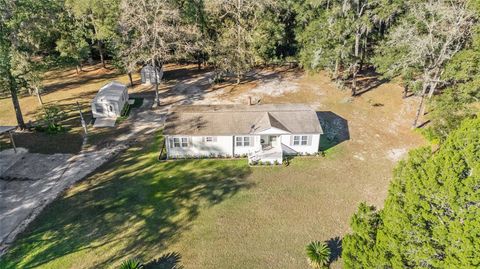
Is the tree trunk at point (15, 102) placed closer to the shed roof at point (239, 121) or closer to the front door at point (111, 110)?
the front door at point (111, 110)

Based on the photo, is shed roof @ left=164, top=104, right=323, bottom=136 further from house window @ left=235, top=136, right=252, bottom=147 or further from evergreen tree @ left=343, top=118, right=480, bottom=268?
evergreen tree @ left=343, top=118, right=480, bottom=268

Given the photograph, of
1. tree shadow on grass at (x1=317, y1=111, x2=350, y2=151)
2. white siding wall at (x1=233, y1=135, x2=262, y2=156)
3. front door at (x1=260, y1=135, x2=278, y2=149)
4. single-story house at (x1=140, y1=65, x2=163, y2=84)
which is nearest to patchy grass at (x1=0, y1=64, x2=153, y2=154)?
single-story house at (x1=140, y1=65, x2=163, y2=84)

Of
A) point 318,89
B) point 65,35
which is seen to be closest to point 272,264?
point 318,89

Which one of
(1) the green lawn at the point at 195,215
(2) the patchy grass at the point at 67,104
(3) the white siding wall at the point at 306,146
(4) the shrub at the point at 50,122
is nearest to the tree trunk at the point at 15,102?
(2) the patchy grass at the point at 67,104

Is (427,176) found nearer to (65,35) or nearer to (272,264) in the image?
(272,264)

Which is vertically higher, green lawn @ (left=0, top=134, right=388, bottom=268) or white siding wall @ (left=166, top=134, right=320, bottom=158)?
white siding wall @ (left=166, top=134, right=320, bottom=158)
